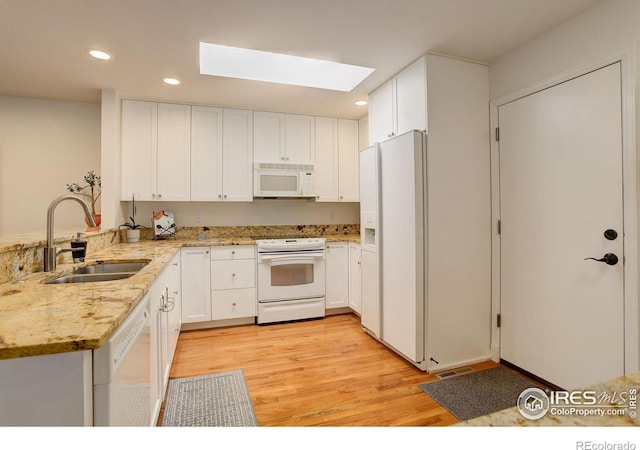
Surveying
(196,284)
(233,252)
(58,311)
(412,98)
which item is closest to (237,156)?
(233,252)

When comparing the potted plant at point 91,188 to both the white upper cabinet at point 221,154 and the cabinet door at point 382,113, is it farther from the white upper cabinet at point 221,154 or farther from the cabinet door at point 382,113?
the cabinet door at point 382,113

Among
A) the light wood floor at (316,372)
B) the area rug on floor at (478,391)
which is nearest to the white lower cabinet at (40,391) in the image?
the light wood floor at (316,372)

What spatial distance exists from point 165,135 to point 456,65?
293cm

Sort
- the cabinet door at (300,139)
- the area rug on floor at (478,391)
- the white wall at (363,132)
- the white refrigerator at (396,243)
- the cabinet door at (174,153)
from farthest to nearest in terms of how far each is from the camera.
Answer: the white wall at (363,132) → the cabinet door at (300,139) → the cabinet door at (174,153) → the white refrigerator at (396,243) → the area rug on floor at (478,391)

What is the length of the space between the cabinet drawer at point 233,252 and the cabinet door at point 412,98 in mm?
1927

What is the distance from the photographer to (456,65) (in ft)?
8.22

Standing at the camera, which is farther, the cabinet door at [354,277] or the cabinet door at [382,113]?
the cabinet door at [354,277]

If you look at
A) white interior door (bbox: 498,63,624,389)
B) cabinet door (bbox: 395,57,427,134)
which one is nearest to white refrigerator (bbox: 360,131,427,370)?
cabinet door (bbox: 395,57,427,134)

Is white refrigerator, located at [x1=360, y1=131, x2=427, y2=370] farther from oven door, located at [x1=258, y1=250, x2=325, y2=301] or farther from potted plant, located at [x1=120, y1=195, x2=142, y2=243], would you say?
potted plant, located at [x1=120, y1=195, x2=142, y2=243]

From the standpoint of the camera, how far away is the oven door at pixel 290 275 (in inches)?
135

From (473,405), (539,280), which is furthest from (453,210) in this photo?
(473,405)

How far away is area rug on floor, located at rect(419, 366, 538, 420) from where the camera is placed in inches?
76.4

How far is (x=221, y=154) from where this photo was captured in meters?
3.64

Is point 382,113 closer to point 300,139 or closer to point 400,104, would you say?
point 400,104
